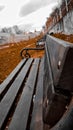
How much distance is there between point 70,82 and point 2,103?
1617mm

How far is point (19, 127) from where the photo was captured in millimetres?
1925

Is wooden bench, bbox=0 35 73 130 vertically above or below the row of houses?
above

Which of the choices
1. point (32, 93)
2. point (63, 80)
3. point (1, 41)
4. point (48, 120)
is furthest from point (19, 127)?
point (1, 41)

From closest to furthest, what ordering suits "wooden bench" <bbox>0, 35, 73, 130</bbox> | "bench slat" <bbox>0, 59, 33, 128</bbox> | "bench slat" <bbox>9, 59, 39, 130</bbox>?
"wooden bench" <bbox>0, 35, 73, 130</bbox> → "bench slat" <bbox>9, 59, 39, 130</bbox> → "bench slat" <bbox>0, 59, 33, 128</bbox>

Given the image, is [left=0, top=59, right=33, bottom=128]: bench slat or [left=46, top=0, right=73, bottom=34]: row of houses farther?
[left=46, top=0, right=73, bottom=34]: row of houses

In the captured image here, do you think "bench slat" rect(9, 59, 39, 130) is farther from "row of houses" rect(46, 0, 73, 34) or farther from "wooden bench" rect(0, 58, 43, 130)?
"row of houses" rect(46, 0, 73, 34)

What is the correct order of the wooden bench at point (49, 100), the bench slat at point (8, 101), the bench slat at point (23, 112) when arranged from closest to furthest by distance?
the wooden bench at point (49, 100) < the bench slat at point (23, 112) < the bench slat at point (8, 101)

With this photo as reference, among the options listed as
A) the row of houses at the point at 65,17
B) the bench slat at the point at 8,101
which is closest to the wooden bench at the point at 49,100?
the bench slat at the point at 8,101

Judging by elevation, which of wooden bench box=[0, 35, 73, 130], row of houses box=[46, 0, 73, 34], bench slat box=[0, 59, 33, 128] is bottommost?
row of houses box=[46, 0, 73, 34]

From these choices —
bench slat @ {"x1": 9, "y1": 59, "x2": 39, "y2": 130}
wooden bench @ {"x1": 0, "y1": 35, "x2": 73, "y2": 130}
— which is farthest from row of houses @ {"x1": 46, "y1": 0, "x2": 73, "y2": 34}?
wooden bench @ {"x1": 0, "y1": 35, "x2": 73, "y2": 130}

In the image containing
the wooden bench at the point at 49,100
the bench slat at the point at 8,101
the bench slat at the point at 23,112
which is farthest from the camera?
the bench slat at the point at 8,101

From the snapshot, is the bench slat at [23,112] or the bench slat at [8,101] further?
Result: the bench slat at [8,101]

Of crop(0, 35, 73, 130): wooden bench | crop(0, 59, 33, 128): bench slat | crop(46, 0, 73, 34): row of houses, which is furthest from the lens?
crop(46, 0, 73, 34): row of houses

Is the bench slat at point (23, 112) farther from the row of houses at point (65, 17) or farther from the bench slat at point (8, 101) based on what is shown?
the row of houses at point (65, 17)
